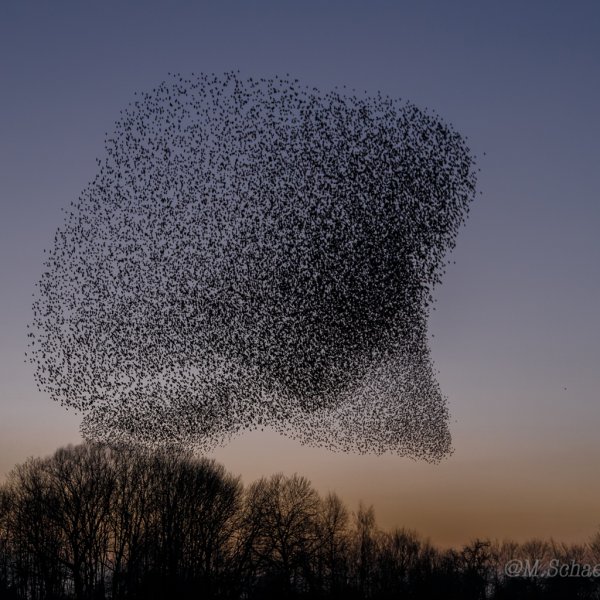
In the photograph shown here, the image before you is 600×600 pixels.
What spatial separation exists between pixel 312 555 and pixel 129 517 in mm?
20356

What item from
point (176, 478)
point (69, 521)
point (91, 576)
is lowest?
point (91, 576)

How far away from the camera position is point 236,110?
31.0m

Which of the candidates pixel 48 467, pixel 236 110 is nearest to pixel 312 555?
pixel 48 467

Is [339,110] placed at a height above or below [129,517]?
above

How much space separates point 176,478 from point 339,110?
42.7 metres

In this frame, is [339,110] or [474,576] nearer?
[339,110]

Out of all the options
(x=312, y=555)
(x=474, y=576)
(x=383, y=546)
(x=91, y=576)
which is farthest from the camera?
(x=474, y=576)

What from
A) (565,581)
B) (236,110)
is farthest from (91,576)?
(565,581)

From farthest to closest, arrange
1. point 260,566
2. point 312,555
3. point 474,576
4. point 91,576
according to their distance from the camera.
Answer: point 474,576 < point 312,555 < point 260,566 < point 91,576

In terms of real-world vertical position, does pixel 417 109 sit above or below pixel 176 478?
above

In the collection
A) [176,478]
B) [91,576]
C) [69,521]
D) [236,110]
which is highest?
[236,110]

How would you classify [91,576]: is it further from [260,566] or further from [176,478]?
[260,566]

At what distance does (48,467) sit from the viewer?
2515 inches

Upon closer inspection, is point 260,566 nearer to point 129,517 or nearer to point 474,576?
point 129,517
